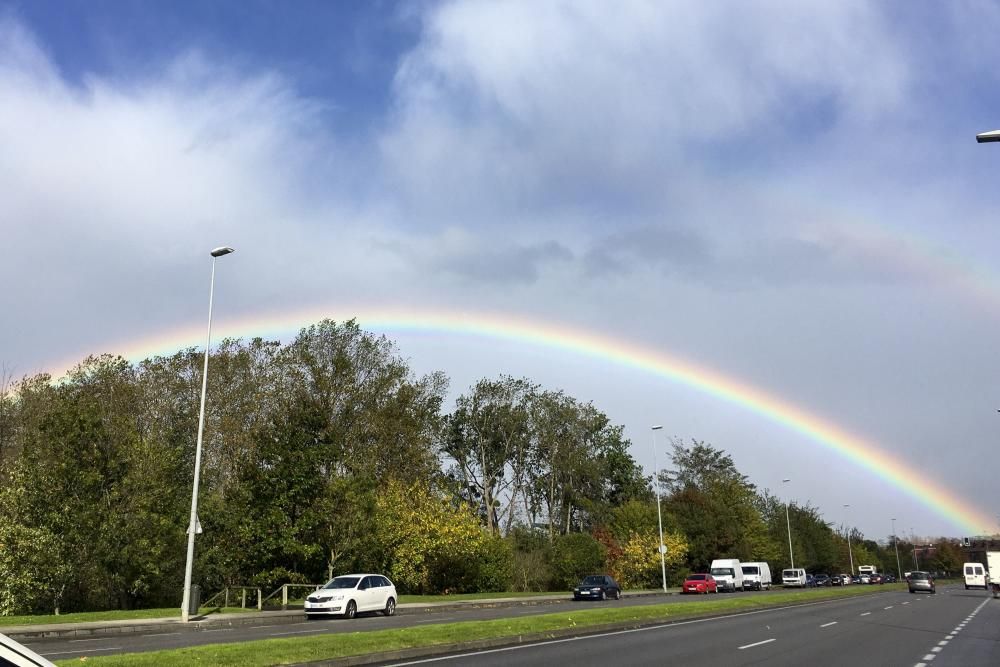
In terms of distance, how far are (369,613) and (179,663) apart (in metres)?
18.8

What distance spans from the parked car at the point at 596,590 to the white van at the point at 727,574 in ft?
55.9

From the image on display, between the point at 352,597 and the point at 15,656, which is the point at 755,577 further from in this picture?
the point at 15,656

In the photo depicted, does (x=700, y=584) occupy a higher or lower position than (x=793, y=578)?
higher

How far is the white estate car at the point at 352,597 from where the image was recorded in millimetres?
27328

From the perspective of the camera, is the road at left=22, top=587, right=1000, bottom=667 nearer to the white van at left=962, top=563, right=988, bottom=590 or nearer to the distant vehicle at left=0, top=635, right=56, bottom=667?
the distant vehicle at left=0, top=635, right=56, bottom=667

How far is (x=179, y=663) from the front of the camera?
12102 millimetres

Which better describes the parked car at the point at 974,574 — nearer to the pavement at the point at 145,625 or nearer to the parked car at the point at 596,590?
the parked car at the point at 596,590

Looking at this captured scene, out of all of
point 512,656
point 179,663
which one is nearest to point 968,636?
point 512,656

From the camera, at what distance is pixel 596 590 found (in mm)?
42906

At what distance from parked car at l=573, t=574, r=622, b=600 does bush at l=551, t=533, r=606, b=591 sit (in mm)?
14567

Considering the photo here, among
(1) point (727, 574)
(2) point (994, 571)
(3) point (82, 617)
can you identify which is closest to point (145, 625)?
(3) point (82, 617)

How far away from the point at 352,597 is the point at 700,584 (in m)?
31.7

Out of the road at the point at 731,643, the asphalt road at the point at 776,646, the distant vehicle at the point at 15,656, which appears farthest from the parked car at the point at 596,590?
the distant vehicle at the point at 15,656

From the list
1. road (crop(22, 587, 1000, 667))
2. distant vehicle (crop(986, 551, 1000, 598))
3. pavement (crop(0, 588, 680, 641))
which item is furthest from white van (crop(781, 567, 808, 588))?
pavement (crop(0, 588, 680, 641))
